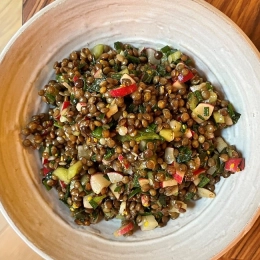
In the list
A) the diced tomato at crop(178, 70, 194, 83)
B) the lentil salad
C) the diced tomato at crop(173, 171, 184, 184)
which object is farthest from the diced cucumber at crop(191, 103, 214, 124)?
the diced tomato at crop(173, 171, 184, 184)

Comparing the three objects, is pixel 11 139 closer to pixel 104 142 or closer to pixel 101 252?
pixel 104 142

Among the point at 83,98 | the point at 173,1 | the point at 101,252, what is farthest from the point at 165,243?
the point at 173,1

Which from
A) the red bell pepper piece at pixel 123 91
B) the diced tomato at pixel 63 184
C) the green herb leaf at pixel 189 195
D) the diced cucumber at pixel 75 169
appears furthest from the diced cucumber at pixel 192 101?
the diced tomato at pixel 63 184

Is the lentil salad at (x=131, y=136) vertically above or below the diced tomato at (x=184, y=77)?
below

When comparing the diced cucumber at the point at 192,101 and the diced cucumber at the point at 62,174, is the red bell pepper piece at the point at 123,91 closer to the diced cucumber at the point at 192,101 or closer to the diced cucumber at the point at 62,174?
the diced cucumber at the point at 192,101

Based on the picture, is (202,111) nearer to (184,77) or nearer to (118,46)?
(184,77)

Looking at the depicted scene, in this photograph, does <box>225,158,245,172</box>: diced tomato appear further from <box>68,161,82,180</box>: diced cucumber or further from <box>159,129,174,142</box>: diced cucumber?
<box>68,161,82,180</box>: diced cucumber
